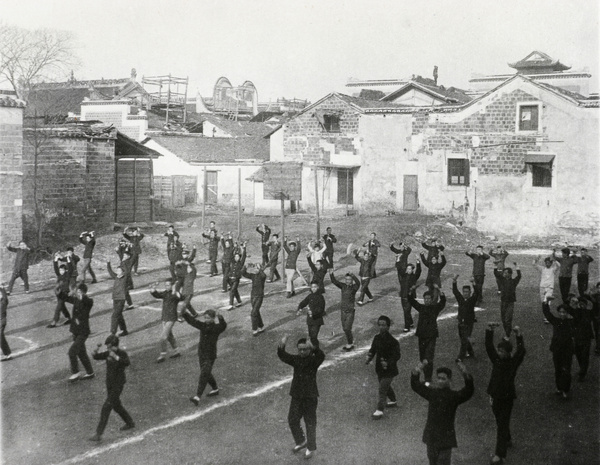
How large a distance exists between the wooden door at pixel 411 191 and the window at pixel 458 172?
2352 millimetres

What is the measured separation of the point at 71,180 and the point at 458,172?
17239 mm

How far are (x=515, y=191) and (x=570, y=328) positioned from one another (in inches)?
760

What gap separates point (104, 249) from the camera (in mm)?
24531

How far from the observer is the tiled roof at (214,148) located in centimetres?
4200

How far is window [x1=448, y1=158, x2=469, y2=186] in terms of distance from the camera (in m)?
31.6

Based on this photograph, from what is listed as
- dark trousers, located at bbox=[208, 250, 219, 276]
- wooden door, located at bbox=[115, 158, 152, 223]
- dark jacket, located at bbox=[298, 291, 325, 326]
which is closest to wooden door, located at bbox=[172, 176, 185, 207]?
wooden door, located at bbox=[115, 158, 152, 223]

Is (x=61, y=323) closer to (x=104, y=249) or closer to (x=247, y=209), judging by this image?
(x=104, y=249)

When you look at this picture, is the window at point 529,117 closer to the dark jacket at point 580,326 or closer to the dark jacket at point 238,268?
the dark jacket at point 238,268

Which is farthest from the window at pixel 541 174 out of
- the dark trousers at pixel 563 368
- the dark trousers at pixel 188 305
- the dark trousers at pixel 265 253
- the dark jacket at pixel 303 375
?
the dark jacket at pixel 303 375

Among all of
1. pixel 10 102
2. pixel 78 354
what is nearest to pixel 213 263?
pixel 10 102

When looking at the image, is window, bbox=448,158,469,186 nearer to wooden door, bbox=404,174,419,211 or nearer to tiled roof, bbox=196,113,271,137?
wooden door, bbox=404,174,419,211

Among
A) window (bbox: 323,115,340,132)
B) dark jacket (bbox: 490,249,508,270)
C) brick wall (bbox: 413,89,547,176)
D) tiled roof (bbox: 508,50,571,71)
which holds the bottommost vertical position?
dark jacket (bbox: 490,249,508,270)

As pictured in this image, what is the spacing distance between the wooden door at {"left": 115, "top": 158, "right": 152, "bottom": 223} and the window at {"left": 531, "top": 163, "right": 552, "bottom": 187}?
16.5 meters

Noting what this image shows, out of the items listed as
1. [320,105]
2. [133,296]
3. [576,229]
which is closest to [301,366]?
[133,296]
